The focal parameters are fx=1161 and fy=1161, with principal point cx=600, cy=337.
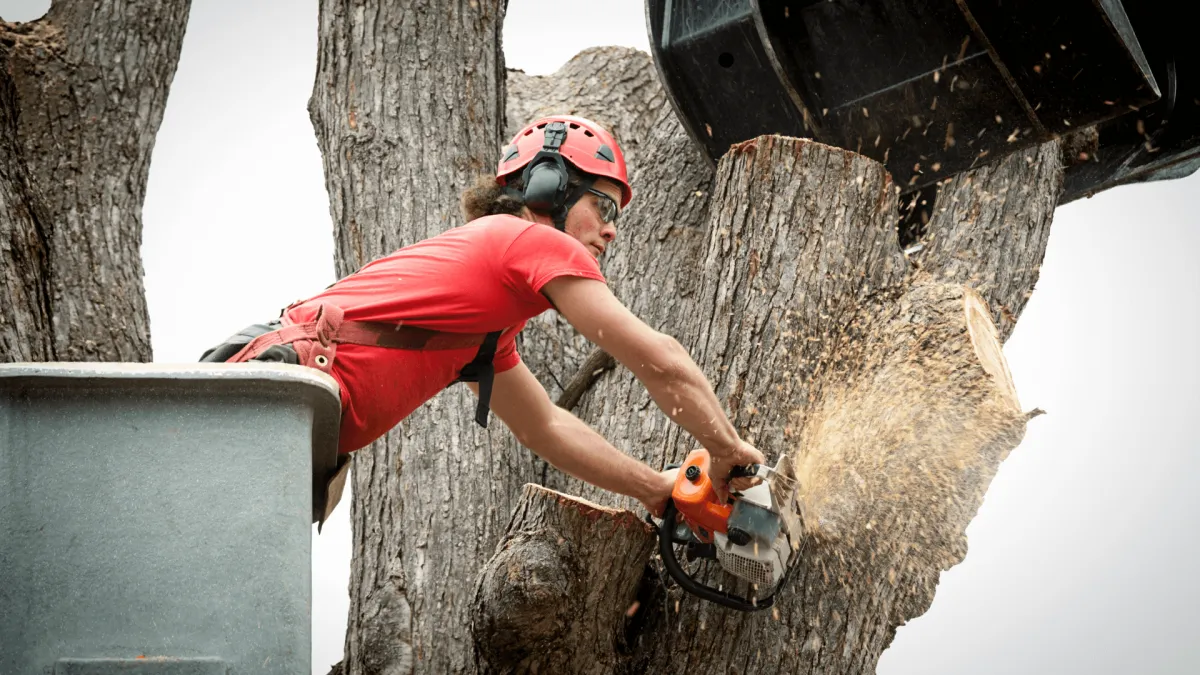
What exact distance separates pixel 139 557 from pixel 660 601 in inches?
62.3

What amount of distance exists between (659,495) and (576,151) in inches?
40.8

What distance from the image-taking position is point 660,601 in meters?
3.31

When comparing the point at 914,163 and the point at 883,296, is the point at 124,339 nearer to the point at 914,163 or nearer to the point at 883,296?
the point at 883,296

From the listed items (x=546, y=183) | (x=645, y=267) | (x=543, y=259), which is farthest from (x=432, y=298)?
(x=645, y=267)

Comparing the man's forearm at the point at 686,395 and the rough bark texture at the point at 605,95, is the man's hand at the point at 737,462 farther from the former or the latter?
the rough bark texture at the point at 605,95

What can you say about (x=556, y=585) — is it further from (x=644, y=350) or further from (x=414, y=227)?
(x=414, y=227)

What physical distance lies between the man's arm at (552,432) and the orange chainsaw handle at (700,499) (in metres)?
0.17

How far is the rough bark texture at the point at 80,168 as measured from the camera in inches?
164

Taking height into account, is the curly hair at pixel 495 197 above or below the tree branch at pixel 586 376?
above

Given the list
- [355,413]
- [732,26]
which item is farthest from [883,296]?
[355,413]

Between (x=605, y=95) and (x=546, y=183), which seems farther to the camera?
(x=605, y=95)

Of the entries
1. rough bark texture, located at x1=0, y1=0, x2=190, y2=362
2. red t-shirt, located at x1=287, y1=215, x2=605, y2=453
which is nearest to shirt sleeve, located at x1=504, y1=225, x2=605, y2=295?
red t-shirt, located at x1=287, y1=215, x2=605, y2=453

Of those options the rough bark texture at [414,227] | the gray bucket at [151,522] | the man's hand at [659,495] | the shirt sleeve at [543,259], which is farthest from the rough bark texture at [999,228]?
the gray bucket at [151,522]

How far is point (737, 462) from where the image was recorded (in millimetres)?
3010
